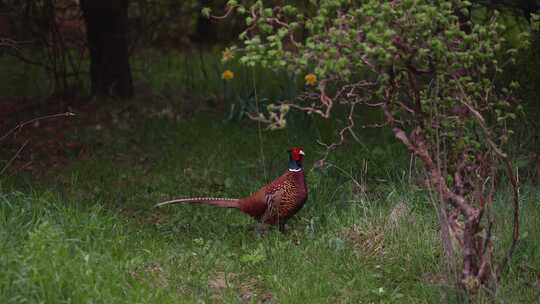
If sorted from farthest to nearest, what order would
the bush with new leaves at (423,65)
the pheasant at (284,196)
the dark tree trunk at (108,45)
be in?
the dark tree trunk at (108,45), the pheasant at (284,196), the bush with new leaves at (423,65)

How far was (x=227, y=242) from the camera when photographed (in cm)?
602

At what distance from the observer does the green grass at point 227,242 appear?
15.3 ft

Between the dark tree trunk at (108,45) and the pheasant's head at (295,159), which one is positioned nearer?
the pheasant's head at (295,159)

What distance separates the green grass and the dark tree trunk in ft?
7.40

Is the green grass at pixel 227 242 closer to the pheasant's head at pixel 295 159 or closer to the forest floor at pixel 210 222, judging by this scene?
the forest floor at pixel 210 222

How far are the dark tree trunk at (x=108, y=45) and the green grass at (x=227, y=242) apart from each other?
2255 mm

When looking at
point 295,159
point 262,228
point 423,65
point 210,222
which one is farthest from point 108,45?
point 423,65

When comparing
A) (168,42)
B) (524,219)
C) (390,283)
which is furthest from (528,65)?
(168,42)

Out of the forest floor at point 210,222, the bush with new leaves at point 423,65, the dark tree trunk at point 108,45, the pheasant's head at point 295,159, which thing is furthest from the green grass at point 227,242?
the dark tree trunk at point 108,45

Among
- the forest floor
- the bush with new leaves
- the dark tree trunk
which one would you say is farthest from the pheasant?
the dark tree trunk

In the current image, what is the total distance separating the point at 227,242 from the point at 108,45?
4.43m

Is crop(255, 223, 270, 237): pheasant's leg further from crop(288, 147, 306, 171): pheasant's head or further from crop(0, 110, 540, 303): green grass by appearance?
crop(288, 147, 306, 171): pheasant's head

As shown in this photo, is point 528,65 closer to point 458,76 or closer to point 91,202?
point 458,76

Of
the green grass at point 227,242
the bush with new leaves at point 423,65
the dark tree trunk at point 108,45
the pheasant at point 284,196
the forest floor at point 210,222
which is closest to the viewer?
the bush with new leaves at point 423,65
